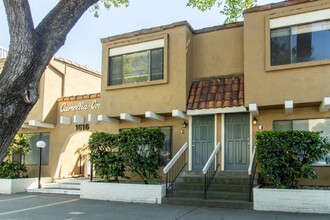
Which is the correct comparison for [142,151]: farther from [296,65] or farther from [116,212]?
[296,65]

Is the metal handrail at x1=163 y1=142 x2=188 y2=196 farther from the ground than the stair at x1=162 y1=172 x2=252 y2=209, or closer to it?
farther from the ground

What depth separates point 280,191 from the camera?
9.26 metres

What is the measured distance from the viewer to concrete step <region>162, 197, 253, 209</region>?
9469 mm

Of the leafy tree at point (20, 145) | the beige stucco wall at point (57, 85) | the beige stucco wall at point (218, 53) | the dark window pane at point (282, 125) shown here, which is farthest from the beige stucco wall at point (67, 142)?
the dark window pane at point (282, 125)

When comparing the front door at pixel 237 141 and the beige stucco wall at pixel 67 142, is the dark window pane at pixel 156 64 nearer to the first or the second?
the beige stucco wall at pixel 67 142

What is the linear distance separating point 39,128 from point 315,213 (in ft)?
40.4

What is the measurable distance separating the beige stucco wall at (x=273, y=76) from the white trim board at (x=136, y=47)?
324 centimetres

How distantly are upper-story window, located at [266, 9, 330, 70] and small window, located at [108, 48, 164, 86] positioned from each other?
3959mm

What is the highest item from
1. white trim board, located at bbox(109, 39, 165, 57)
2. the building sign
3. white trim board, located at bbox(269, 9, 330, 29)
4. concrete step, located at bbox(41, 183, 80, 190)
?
white trim board, located at bbox(269, 9, 330, 29)

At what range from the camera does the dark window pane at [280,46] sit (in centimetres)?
1060

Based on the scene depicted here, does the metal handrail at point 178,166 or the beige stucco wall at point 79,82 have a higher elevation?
the beige stucco wall at point 79,82

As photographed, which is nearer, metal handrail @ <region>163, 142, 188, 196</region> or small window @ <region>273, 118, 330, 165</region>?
small window @ <region>273, 118, 330, 165</region>

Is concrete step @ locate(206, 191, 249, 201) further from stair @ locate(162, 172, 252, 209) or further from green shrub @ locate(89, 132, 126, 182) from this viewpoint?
green shrub @ locate(89, 132, 126, 182)

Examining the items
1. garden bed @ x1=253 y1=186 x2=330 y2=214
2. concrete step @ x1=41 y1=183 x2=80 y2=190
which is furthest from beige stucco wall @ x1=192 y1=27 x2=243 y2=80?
concrete step @ x1=41 y1=183 x2=80 y2=190
